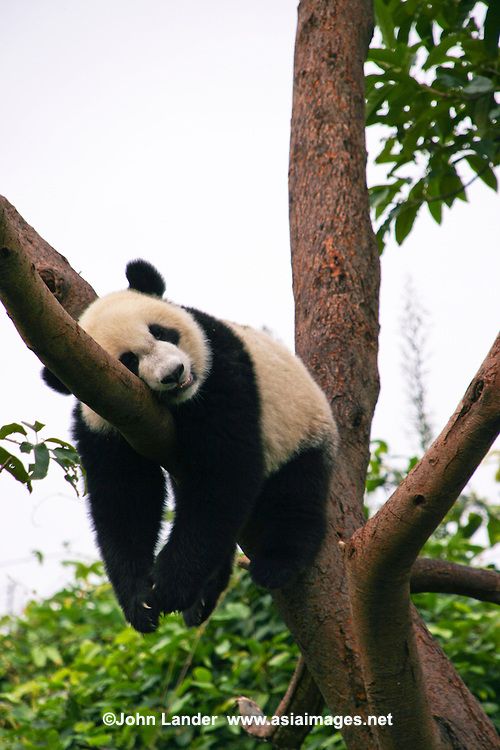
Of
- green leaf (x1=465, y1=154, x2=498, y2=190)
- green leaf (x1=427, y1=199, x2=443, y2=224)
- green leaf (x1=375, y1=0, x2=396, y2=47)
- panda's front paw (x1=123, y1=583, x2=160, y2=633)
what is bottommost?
panda's front paw (x1=123, y1=583, x2=160, y2=633)

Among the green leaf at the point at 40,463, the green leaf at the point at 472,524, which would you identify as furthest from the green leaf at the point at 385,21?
the green leaf at the point at 40,463

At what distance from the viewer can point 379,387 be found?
14.6 ft

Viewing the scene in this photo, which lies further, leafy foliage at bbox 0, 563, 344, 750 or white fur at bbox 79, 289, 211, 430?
leafy foliage at bbox 0, 563, 344, 750

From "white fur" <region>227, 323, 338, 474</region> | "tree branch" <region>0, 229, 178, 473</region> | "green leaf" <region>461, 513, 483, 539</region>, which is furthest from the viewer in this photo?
"green leaf" <region>461, 513, 483, 539</region>

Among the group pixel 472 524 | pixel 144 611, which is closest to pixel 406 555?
pixel 144 611

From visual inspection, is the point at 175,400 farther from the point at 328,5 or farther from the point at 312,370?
the point at 328,5

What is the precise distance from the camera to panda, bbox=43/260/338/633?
347 centimetres

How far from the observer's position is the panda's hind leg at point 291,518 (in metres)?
3.75

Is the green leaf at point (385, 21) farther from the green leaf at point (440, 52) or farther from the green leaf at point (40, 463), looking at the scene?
the green leaf at point (40, 463)

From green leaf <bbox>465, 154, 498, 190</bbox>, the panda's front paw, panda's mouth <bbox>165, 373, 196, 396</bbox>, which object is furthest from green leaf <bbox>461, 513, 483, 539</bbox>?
panda's mouth <bbox>165, 373, 196, 396</bbox>

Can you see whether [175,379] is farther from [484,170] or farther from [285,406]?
[484,170]

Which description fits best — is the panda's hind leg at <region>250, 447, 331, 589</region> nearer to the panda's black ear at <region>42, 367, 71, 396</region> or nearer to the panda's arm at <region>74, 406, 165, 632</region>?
the panda's arm at <region>74, 406, 165, 632</region>

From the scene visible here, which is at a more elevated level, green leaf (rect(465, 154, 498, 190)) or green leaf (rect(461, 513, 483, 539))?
green leaf (rect(465, 154, 498, 190))

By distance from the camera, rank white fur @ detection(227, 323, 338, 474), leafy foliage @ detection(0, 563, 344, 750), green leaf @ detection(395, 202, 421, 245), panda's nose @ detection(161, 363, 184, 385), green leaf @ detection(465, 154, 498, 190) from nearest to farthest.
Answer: panda's nose @ detection(161, 363, 184, 385), white fur @ detection(227, 323, 338, 474), leafy foliage @ detection(0, 563, 344, 750), green leaf @ detection(465, 154, 498, 190), green leaf @ detection(395, 202, 421, 245)
